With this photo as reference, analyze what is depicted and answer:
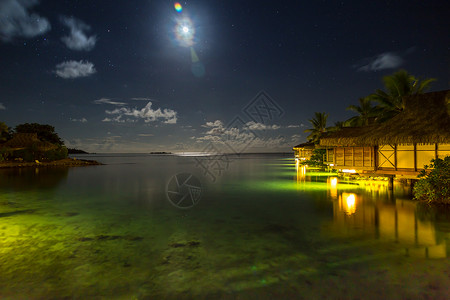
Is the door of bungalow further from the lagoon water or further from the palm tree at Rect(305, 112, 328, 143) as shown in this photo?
the palm tree at Rect(305, 112, 328, 143)

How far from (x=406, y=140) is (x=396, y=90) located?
758 centimetres

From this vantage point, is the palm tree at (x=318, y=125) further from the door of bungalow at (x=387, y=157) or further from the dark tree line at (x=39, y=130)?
the dark tree line at (x=39, y=130)

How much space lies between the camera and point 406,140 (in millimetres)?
11453

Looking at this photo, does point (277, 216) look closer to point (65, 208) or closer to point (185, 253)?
point (185, 253)

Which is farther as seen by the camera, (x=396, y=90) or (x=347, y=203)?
(x=396, y=90)

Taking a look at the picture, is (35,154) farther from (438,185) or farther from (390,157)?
(438,185)

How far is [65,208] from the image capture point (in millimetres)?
9984

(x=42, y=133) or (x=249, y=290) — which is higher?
(x=42, y=133)

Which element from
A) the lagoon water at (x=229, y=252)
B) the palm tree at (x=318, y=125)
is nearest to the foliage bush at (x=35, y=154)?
the lagoon water at (x=229, y=252)

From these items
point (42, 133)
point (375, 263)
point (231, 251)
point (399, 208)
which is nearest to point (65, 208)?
point (231, 251)

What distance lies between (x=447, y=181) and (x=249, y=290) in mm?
8754

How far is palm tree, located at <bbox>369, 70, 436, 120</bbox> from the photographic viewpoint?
55.0 feet

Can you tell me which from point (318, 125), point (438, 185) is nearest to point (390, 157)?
point (438, 185)

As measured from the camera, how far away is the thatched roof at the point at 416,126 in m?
→ 10.9
